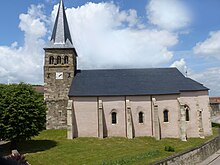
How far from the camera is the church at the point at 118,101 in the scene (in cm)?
4091

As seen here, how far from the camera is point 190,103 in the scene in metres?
42.9

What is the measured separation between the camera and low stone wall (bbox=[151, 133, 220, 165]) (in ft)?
85.2

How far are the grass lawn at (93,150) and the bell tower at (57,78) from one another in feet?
8.58

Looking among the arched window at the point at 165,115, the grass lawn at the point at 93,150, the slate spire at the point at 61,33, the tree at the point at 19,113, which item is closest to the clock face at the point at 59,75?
the slate spire at the point at 61,33

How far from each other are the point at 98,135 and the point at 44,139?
823cm

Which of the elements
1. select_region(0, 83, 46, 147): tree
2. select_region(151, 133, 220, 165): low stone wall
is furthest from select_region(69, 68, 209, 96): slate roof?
select_region(151, 133, 220, 165): low stone wall

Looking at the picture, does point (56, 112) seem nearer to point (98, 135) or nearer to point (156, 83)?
point (98, 135)

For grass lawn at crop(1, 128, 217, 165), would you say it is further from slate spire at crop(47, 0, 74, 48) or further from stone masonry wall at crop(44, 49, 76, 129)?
slate spire at crop(47, 0, 74, 48)

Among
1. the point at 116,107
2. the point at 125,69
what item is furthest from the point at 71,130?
the point at 125,69

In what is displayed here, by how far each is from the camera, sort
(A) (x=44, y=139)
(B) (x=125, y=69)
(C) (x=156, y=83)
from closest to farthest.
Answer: (A) (x=44, y=139)
(C) (x=156, y=83)
(B) (x=125, y=69)

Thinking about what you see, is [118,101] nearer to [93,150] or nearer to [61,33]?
[93,150]

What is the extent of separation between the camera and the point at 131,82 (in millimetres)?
44219

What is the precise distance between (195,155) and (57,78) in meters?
25.4

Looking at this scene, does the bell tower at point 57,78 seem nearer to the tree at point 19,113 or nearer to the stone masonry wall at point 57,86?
the stone masonry wall at point 57,86
